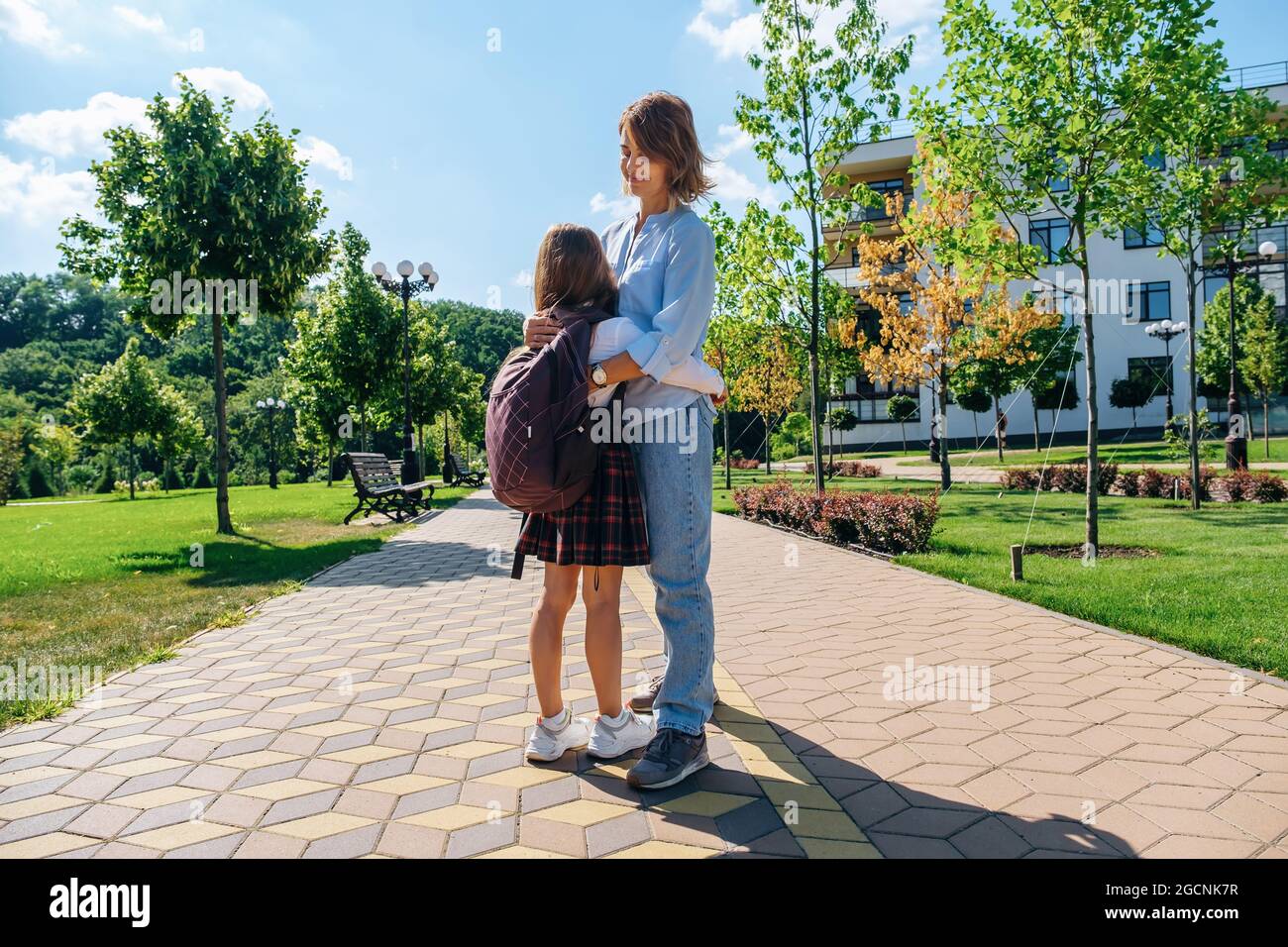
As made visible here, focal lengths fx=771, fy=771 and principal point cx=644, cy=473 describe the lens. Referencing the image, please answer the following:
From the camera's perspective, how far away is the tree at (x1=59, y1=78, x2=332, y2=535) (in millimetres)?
10742

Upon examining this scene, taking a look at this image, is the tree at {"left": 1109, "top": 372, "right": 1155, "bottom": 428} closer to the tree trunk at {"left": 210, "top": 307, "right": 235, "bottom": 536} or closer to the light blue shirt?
the tree trunk at {"left": 210, "top": 307, "right": 235, "bottom": 536}

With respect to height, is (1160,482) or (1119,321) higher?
(1119,321)

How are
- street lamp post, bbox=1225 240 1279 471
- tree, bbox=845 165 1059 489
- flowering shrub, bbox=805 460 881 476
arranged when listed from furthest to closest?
flowering shrub, bbox=805 460 881 476
tree, bbox=845 165 1059 489
street lamp post, bbox=1225 240 1279 471

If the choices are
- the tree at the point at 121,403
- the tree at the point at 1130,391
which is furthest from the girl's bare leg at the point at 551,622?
the tree at the point at 1130,391

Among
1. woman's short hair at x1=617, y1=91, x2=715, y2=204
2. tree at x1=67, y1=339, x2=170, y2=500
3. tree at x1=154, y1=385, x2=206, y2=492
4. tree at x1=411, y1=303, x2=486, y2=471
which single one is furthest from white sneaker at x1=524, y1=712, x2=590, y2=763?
tree at x1=154, y1=385, x2=206, y2=492

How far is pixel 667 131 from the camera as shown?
2.66 meters

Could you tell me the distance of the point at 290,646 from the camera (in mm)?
4738

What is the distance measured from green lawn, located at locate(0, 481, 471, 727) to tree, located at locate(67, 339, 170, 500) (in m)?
17.4

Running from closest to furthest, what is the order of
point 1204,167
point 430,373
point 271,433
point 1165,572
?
1. point 1165,572
2. point 1204,167
3. point 430,373
4. point 271,433

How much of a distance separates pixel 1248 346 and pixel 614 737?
33642mm

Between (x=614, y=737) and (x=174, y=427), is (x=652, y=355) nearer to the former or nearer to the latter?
(x=614, y=737)

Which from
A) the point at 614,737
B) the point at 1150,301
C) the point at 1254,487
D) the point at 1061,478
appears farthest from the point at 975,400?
the point at 614,737
